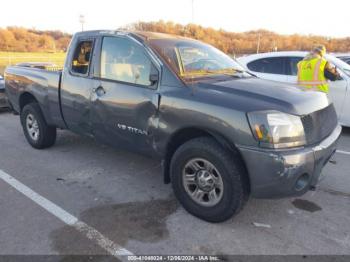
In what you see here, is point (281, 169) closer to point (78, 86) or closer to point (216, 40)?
point (78, 86)

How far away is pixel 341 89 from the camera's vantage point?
21.8ft

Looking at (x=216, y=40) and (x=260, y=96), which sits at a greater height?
(x=216, y=40)

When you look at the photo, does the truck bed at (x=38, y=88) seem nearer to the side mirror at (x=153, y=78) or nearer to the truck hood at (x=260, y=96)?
the side mirror at (x=153, y=78)

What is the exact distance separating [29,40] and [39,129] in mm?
58088

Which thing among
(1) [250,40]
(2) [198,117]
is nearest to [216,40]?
(1) [250,40]

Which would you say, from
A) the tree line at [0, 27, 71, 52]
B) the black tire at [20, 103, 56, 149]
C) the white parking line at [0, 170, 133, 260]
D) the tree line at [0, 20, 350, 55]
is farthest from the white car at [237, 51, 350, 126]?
the tree line at [0, 27, 71, 52]

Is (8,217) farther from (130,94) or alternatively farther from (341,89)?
(341,89)

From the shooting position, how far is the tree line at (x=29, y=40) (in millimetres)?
53419

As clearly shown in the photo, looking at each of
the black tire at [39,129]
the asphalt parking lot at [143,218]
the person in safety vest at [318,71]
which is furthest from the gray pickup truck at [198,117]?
the person in safety vest at [318,71]

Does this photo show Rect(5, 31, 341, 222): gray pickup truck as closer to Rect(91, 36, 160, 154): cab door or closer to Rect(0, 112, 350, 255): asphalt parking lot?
Rect(91, 36, 160, 154): cab door

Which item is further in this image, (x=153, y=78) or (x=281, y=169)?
(x=153, y=78)

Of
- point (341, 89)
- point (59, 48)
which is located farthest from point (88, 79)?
point (59, 48)

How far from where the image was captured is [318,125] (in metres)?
3.23

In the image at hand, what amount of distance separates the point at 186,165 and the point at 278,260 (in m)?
1.21
